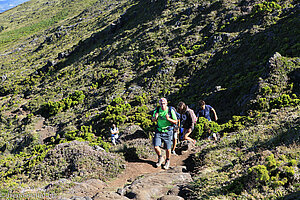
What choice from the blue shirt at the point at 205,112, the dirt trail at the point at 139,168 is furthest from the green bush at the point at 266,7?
the dirt trail at the point at 139,168

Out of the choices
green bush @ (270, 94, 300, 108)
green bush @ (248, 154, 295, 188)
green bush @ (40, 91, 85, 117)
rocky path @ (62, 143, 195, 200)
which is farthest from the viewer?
green bush @ (40, 91, 85, 117)

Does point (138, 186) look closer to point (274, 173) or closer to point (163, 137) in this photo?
point (163, 137)

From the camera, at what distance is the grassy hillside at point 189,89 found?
607 cm

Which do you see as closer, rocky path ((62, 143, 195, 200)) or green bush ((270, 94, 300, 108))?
rocky path ((62, 143, 195, 200))

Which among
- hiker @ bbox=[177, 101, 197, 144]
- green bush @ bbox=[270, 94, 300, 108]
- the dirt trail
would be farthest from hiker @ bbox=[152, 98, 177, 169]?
green bush @ bbox=[270, 94, 300, 108]

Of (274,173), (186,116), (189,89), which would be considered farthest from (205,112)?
(189,89)

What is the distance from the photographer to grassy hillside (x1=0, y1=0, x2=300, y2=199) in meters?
6.07

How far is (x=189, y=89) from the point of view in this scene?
20719 millimetres

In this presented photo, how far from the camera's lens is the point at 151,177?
6.41 metres

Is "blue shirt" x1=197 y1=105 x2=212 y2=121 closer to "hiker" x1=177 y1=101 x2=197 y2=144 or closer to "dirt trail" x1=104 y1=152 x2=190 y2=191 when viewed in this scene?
"hiker" x1=177 y1=101 x2=197 y2=144

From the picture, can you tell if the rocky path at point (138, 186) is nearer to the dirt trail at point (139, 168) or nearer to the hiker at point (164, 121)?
the dirt trail at point (139, 168)

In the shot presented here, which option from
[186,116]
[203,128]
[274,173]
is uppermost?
[274,173]

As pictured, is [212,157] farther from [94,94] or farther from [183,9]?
[183,9]

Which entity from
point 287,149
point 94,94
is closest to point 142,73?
point 94,94
